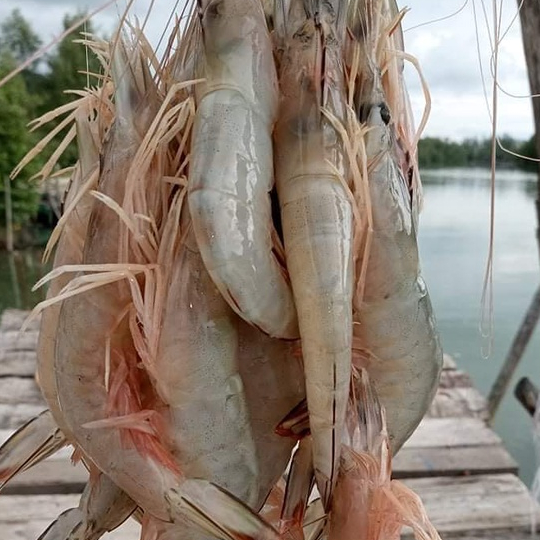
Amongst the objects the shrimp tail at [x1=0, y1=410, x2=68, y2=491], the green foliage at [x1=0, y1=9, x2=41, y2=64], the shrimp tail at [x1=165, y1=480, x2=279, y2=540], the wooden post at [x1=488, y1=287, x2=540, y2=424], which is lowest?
the wooden post at [x1=488, y1=287, x2=540, y2=424]

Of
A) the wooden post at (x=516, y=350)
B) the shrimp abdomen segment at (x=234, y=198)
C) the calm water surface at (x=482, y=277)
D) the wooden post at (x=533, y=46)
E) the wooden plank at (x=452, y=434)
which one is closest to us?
the shrimp abdomen segment at (x=234, y=198)

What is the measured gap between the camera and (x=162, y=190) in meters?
0.47

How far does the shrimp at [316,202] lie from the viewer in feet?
1.38

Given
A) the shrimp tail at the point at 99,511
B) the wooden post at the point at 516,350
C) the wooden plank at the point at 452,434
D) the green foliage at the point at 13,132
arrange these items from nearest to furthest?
the shrimp tail at the point at 99,511 < the wooden plank at the point at 452,434 < the wooden post at the point at 516,350 < the green foliage at the point at 13,132

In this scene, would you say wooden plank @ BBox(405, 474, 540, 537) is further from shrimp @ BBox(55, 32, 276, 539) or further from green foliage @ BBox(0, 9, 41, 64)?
green foliage @ BBox(0, 9, 41, 64)

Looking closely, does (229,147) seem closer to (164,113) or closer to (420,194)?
(164,113)

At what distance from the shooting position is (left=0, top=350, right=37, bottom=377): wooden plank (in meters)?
2.24

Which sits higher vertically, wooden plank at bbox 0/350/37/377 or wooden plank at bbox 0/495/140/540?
wooden plank at bbox 0/495/140/540

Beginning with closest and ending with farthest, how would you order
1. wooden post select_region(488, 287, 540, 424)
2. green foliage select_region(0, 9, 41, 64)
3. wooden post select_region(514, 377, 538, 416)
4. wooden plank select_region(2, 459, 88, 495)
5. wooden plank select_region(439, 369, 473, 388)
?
1. wooden plank select_region(2, 459, 88, 495)
2. wooden post select_region(514, 377, 538, 416)
3. wooden plank select_region(439, 369, 473, 388)
4. wooden post select_region(488, 287, 540, 424)
5. green foliage select_region(0, 9, 41, 64)

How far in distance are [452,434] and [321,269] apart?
1.46 meters

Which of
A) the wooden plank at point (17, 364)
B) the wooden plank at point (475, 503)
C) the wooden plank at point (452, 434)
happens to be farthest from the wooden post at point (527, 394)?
the wooden plank at point (17, 364)

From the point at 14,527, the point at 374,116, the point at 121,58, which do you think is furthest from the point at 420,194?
the point at 14,527

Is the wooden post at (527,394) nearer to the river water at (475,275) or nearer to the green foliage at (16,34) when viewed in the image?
the river water at (475,275)

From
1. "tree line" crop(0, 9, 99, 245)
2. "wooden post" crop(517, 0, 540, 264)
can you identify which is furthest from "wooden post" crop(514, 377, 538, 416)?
"tree line" crop(0, 9, 99, 245)
